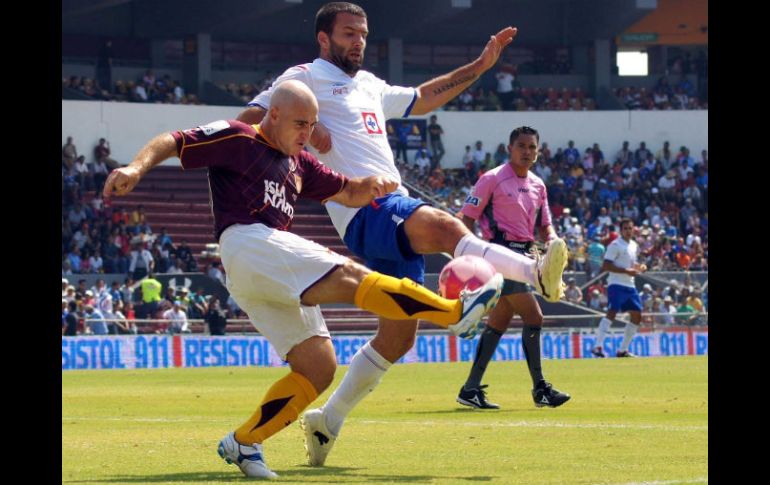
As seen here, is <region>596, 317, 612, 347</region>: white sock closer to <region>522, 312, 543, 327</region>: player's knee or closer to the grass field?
the grass field

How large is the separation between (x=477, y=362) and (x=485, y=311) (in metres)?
6.53

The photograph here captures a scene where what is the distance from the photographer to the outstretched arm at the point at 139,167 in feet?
21.9

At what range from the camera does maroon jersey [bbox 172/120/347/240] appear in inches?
291

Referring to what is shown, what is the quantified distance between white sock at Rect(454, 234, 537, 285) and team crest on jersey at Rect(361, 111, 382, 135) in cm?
160

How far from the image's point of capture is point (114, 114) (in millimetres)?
41906

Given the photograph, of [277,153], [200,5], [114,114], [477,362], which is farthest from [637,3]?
[277,153]

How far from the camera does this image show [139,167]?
693cm

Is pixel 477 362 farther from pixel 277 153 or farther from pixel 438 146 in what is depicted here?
pixel 438 146

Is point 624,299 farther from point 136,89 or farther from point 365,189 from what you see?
point 136,89

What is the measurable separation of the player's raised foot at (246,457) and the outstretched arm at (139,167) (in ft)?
4.92

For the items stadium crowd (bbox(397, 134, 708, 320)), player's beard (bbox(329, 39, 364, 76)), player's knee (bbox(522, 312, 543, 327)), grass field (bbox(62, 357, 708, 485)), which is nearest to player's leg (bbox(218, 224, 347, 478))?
grass field (bbox(62, 357, 708, 485))

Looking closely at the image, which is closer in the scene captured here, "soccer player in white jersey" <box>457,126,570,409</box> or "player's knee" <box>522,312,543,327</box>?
"soccer player in white jersey" <box>457,126,570,409</box>

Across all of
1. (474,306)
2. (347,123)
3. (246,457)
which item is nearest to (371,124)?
(347,123)

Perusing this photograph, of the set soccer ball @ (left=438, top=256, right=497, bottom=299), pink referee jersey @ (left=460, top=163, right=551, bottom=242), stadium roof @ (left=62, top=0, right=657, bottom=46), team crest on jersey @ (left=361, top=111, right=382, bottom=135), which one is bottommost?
soccer ball @ (left=438, top=256, right=497, bottom=299)
